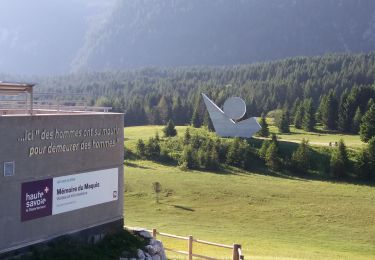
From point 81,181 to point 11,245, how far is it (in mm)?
3164

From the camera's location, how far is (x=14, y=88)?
1587 centimetres

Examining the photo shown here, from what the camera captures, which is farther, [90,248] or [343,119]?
[343,119]

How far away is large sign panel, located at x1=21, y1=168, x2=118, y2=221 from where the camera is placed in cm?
1553

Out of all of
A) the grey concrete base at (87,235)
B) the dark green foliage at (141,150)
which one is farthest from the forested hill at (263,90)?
the grey concrete base at (87,235)

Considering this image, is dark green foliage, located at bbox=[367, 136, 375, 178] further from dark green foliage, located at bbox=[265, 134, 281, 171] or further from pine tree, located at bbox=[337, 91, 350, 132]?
pine tree, located at bbox=[337, 91, 350, 132]

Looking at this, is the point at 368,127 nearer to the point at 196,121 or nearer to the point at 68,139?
the point at 196,121

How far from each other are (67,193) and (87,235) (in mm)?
1708

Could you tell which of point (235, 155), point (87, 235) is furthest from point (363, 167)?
point (87, 235)

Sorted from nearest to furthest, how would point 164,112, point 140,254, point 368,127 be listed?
point 140,254
point 368,127
point 164,112

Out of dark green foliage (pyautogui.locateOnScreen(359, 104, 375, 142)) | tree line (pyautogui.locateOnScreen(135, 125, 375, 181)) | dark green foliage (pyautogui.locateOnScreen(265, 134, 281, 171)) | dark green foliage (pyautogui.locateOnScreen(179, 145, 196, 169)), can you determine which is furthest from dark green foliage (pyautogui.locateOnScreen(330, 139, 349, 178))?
dark green foliage (pyautogui.locateOnScreen(179, 145, 196, 169))

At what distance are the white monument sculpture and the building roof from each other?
51353mm

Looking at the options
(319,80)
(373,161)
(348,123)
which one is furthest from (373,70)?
(373,161)

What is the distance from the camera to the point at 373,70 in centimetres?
16000

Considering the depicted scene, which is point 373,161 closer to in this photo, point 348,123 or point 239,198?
point 239,198
